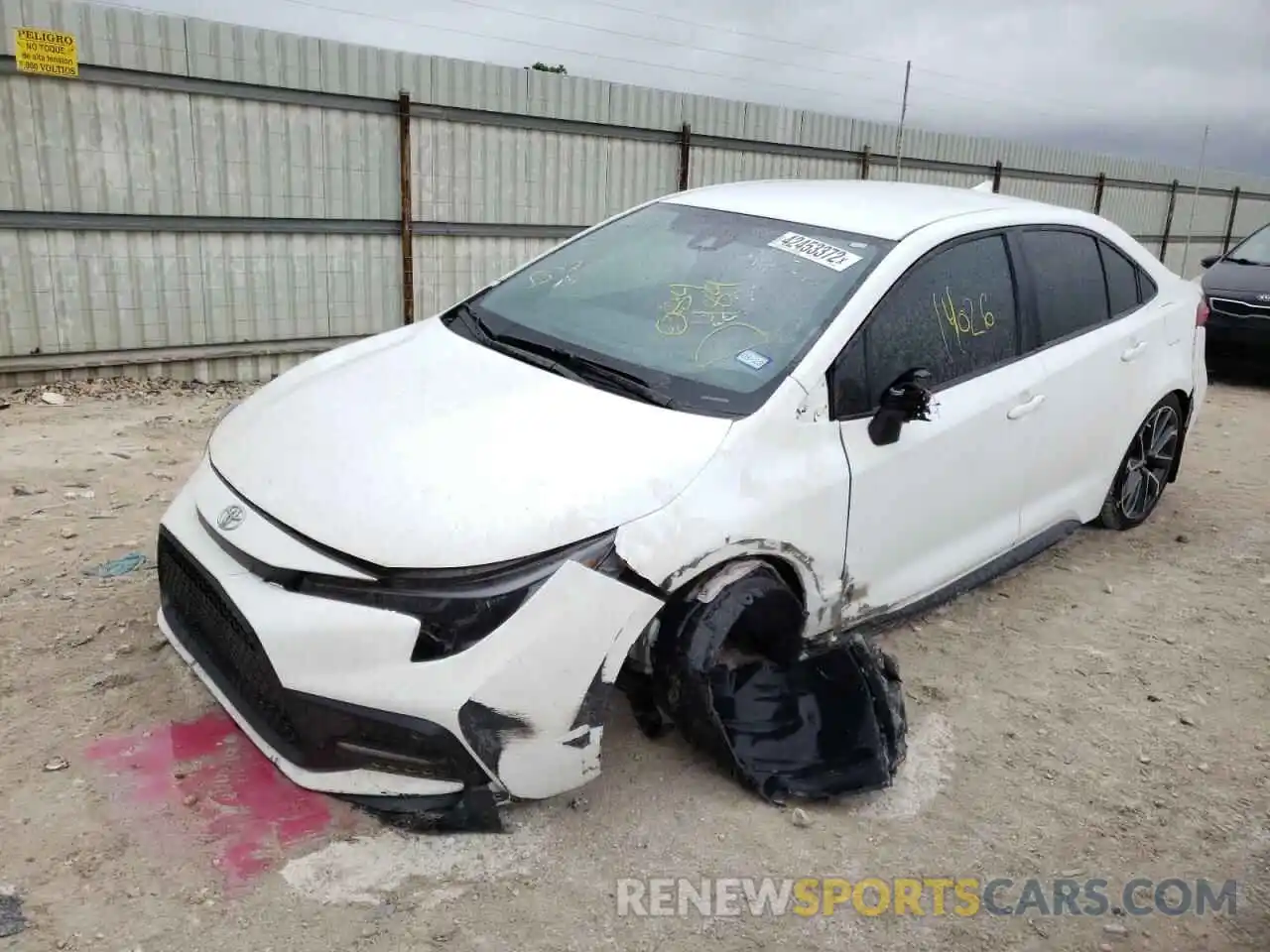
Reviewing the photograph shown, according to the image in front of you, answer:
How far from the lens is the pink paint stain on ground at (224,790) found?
256 centimetres

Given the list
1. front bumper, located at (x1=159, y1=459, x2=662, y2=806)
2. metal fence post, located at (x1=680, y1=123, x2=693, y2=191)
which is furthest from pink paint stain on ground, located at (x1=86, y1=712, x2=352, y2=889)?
metal fence post, located at (x1=680, y1=123, x2=693, y2=191)

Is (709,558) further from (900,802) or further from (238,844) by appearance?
(238,844)

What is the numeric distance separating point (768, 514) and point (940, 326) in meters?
1.12

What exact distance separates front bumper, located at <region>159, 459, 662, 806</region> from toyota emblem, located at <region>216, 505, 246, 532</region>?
77 millimetres

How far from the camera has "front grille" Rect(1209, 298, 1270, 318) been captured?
30.9 ft

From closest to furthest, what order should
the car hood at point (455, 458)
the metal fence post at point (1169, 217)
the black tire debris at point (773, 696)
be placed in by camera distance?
the car hood at point (455, 458), the black tire debris at point (773, 696), the metal fence post at point (1169, 217)

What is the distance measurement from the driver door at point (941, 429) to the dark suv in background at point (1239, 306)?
6.90m

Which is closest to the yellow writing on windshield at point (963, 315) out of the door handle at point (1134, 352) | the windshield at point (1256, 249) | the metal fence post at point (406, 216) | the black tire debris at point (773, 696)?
the door handle at point (1134, 352)

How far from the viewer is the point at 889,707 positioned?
10.2 feet

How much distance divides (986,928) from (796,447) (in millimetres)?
1326

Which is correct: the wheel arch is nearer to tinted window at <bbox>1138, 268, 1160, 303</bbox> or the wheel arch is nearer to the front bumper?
tinted window at <bbox>1138, 268, 1160, 303</bbox>

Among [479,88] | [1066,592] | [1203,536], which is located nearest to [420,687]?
[1066,592]

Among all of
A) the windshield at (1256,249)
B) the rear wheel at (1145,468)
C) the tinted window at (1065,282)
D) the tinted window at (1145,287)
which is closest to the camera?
the tinted window at (1065,282)

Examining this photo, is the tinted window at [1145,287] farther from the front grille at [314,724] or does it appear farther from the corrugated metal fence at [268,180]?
the corrugated metal fence at [268,180]
